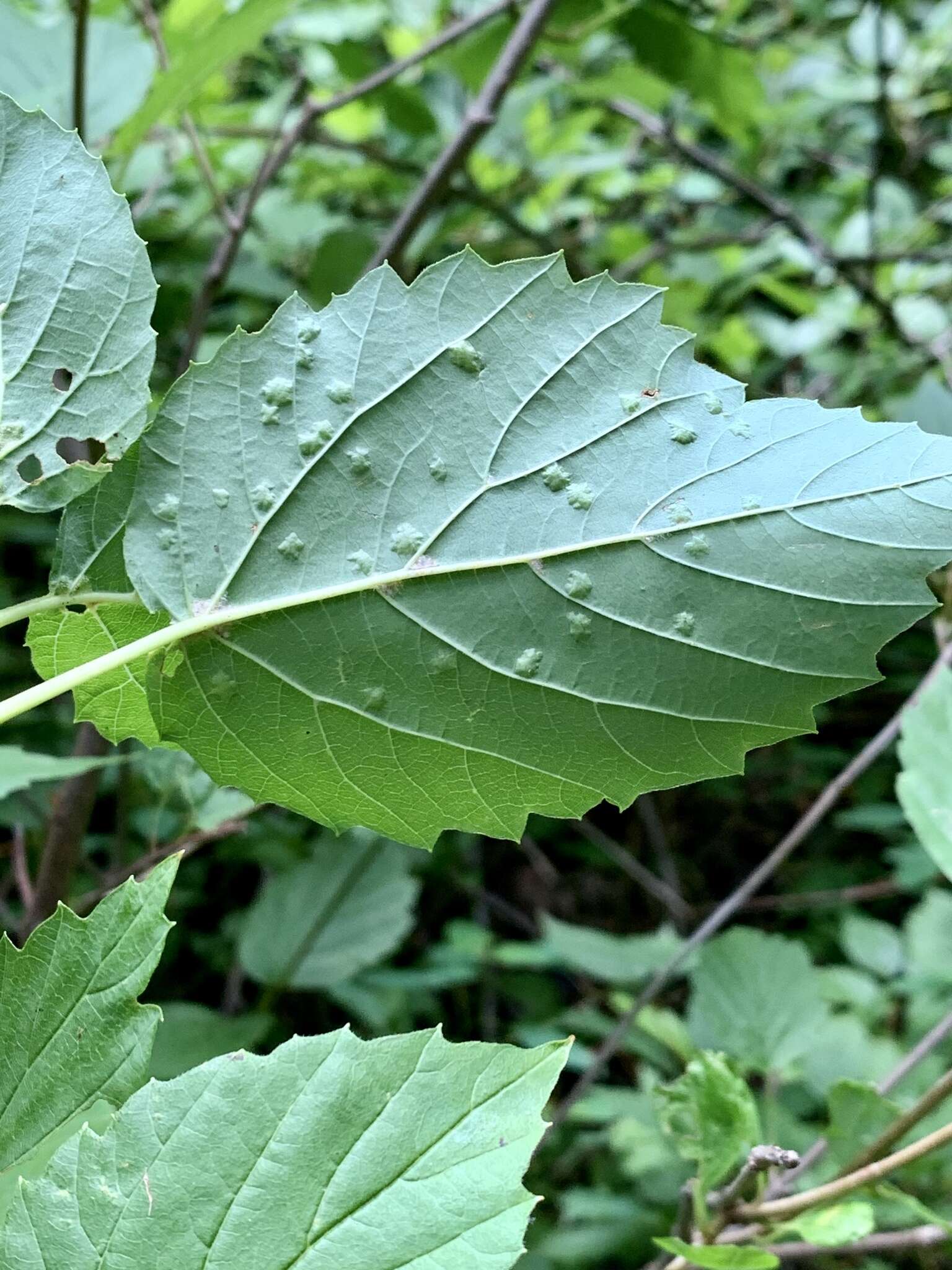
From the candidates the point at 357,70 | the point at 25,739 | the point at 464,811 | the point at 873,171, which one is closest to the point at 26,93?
the point at 357,70

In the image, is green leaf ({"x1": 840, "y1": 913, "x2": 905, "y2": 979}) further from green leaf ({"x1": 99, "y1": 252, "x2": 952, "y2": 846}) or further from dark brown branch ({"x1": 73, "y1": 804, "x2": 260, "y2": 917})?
green leaf ({"x1": 99, "y1": 252, "x2": 952, "y2": 846})

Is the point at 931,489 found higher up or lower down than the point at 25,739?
higher up

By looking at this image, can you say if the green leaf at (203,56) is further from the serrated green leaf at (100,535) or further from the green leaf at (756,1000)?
the green leaf at (756,1000)

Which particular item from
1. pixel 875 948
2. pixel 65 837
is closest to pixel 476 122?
pixel 65 837

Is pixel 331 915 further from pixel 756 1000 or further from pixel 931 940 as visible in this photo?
pixel 931 940

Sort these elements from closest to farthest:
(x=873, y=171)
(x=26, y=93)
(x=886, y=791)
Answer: (x=26, y=93) → (x=873, y=171) → (x=886, y=791)

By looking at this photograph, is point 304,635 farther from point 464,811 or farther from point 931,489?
point 931,489

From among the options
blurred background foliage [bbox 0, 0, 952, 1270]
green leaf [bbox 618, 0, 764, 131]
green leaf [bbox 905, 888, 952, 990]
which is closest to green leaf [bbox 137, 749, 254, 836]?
blurred background foliage [bbox 0, 0, 952, 1270]

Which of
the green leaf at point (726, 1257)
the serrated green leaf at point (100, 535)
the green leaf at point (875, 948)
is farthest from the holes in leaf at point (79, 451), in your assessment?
the green leaf at point (875, 948)
